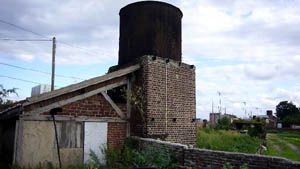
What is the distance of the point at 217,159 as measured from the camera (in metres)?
8.06

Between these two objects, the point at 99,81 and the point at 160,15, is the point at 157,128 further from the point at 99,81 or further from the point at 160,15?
the point at 160,15

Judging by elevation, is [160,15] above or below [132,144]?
above

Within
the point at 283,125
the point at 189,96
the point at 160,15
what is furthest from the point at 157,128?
the point at 283,125

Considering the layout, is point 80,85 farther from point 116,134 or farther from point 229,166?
point 229,166

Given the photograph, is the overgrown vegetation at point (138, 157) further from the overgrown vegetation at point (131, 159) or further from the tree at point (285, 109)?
the tree at point (285, 109)

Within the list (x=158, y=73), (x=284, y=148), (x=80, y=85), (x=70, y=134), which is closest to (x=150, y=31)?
(x=158, y=73)

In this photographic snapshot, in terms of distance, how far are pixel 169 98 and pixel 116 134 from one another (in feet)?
7.86

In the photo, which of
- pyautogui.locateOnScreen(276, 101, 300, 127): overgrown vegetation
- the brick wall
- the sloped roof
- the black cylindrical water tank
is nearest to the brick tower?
Result: the black cylindrical water tank

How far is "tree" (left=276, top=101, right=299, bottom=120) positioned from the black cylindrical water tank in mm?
111856

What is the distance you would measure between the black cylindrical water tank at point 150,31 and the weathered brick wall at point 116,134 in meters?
2.82

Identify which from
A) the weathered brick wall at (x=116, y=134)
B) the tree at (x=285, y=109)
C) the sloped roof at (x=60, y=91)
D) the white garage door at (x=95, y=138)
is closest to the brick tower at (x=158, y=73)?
the weathered brick wall at (x=116, y=134)

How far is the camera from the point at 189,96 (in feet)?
42.8

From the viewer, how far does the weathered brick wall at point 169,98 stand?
11746 mm

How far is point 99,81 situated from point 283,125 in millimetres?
98978
